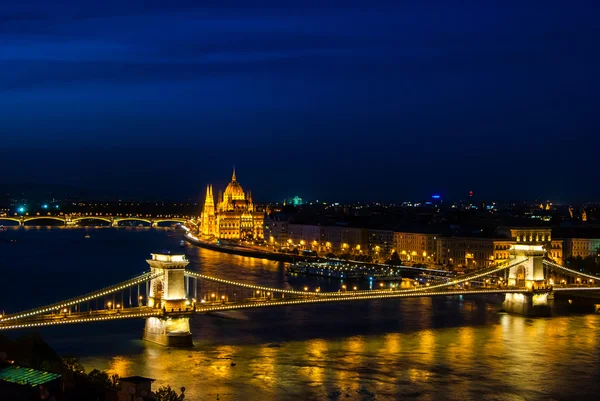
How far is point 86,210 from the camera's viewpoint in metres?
101

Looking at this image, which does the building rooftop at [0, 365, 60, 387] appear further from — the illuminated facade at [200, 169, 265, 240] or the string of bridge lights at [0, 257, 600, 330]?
the illuminated facade at [200, 169, 265, 240]

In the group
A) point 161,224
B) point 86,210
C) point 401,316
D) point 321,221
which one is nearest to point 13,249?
point 321,221

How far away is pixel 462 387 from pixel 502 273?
1382 cm

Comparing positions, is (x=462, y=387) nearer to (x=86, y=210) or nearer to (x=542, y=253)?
(x=542, y=253)

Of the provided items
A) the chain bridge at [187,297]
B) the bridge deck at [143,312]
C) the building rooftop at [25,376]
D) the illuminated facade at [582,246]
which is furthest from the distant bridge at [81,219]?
the building rooftop at [25,376]

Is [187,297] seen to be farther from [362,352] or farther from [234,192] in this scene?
[234,192]

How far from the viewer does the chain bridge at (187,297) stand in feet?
53.4

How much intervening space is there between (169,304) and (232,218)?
4868 cm

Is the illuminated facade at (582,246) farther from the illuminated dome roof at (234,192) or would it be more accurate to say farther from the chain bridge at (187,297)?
the illuminated dome roof at (234,192)

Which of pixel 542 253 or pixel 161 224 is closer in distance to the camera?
pixel 542 253

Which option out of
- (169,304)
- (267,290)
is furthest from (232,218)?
(169,304)

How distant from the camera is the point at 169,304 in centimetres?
1706

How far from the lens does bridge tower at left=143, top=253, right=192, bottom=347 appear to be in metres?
16.8

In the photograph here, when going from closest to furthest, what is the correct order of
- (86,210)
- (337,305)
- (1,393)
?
(1,393) → (337,305) → (86,210)
